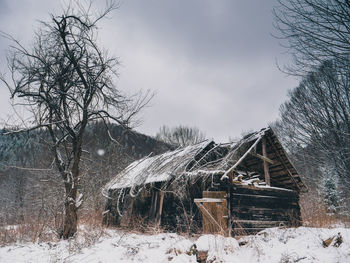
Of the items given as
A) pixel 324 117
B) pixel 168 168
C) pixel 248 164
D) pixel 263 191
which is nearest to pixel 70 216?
pixel 168 168

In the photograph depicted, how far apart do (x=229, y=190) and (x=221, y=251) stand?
4.15 m

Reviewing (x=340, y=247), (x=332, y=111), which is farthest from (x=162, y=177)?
(x=332, y=111)

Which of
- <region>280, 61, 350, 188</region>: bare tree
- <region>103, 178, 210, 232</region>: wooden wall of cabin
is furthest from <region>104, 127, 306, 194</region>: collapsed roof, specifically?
<region>280, 61, 350, 188</region>: bare tree

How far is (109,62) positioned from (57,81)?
221 centimetres

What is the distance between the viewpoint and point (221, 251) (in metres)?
5.56

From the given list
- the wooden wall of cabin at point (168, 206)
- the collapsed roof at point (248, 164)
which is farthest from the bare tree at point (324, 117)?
the wooden wall of cabin at point (168, 206)

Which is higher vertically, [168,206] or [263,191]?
[263,191]

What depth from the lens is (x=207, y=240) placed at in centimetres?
Result: 580

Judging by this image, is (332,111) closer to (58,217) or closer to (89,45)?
(89,45)

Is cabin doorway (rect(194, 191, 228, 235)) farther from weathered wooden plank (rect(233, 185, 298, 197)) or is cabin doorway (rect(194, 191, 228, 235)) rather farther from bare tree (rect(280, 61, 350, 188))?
bare tree (rect(280, 61, 350, 188))

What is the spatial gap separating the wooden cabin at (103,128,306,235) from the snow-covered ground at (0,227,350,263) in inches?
98.3

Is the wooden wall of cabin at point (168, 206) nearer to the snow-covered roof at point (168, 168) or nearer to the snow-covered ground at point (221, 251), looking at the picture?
the snow-covered roof at point (168, 168)

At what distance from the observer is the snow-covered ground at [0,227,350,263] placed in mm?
5125

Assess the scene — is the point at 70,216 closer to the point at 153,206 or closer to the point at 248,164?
the point at 153,206
